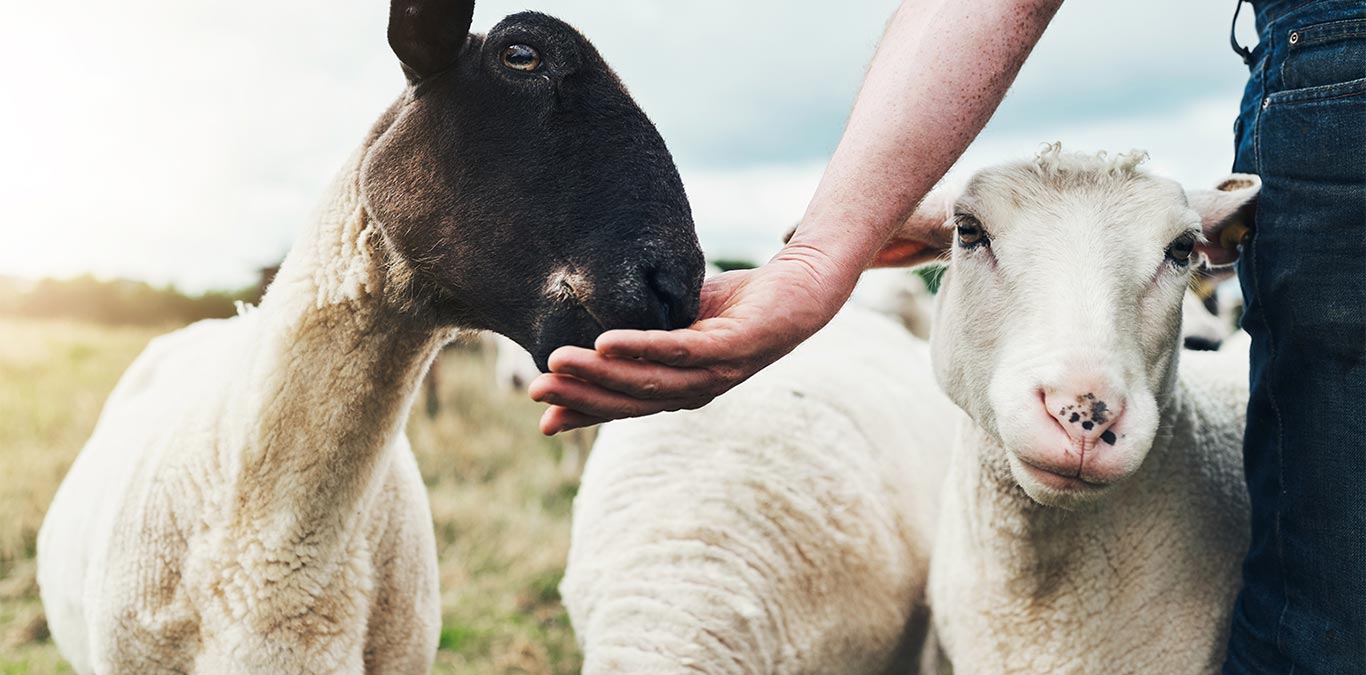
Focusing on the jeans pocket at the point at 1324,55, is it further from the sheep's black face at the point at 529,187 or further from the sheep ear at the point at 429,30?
the sheep ear at the point at 429,30

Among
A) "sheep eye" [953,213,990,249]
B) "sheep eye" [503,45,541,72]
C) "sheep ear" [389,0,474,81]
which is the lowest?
"sheep eye" [953,213,990,249]

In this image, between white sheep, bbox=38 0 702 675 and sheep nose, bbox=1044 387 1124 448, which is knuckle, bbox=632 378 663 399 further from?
sheep nose, bbox=1044 387 1124 448

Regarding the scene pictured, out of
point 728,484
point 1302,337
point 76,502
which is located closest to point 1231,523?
point 1302,337

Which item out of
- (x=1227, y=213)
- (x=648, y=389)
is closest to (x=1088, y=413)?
(x=1227, y=213)

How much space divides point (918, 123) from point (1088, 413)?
0.67 metres

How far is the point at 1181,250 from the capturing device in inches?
89.8

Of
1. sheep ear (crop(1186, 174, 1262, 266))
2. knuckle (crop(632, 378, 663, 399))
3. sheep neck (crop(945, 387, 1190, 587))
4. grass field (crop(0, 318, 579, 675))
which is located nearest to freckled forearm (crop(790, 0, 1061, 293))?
knuckle (crop(632, 378, 663, 399))

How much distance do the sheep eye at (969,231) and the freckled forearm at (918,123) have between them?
71cm

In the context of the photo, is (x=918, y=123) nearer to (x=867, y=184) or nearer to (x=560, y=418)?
(x=867, y=184)

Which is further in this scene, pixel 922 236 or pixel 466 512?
pixel 466 512

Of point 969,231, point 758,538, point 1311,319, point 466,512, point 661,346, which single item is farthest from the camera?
point 466,512

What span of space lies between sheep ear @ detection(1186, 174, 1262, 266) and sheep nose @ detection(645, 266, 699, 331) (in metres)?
1.38

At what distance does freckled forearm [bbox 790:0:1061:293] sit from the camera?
1621 mm

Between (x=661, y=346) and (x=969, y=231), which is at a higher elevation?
(x=661, y=346)
